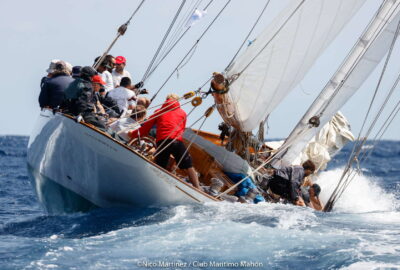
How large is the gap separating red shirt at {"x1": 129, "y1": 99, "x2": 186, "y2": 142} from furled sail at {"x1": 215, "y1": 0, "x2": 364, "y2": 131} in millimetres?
792

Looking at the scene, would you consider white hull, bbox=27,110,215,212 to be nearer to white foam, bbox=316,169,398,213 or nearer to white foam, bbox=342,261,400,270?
white foam, bbox=342,261,400,270

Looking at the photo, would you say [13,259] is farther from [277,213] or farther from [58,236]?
[277,213]

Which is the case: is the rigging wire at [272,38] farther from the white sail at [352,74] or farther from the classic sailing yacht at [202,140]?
the white sail at [352,74]

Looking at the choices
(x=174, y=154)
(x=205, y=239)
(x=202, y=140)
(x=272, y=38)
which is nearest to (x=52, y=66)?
A: (x=174, y=154)

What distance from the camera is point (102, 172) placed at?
1038 centimetres

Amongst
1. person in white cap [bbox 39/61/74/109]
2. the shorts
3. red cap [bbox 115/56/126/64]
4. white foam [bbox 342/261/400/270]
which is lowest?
white foam [bbox 342/261/400/270]

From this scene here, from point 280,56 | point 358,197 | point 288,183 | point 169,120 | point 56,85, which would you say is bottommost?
point 358,197

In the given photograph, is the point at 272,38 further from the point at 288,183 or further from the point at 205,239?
the point at 205,239

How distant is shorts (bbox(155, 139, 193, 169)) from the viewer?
10.7m

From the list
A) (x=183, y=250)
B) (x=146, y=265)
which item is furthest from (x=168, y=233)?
(x=146, y=265)

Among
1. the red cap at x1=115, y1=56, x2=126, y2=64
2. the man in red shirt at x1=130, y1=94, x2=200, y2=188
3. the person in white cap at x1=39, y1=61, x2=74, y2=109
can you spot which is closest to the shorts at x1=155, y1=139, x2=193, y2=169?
the man in red shirt at x1=130, y1=94, x2=200, y2=188

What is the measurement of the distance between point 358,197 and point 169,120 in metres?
6.16

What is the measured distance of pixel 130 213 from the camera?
1039cm

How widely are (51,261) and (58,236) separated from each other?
1782 millimetres
